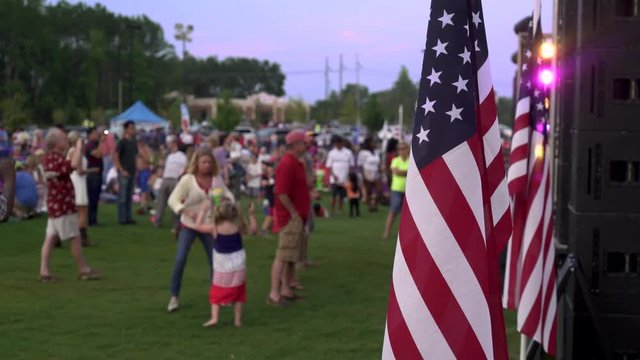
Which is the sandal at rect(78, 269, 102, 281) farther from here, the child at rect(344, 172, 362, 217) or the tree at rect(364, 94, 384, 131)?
the tree at rect(364, 94, 384, 131)

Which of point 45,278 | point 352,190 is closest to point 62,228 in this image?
point 45,278

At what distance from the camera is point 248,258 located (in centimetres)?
1457

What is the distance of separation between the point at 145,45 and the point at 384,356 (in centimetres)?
10064

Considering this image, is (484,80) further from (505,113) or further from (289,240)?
(505,113)

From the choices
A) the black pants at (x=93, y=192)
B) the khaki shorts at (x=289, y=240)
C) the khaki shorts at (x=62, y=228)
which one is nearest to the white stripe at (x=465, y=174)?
the khaki shorts at (x=289, y=240)

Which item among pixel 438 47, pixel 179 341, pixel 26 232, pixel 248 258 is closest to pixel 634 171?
pixel 438 47

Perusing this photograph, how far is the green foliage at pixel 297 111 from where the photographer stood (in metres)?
112

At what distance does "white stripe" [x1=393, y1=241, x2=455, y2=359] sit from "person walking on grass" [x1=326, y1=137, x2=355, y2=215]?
18.2 m

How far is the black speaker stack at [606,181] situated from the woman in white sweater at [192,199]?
4.72 m

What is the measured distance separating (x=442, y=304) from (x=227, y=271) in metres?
5.23

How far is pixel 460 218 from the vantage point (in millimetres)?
4273

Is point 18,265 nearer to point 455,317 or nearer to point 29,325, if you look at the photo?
point 29,325

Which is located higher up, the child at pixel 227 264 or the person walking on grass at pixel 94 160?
the person walking on grass at pixel 94 160

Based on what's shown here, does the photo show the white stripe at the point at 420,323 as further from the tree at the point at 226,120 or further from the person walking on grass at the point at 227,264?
the tree at the point at 226,120
